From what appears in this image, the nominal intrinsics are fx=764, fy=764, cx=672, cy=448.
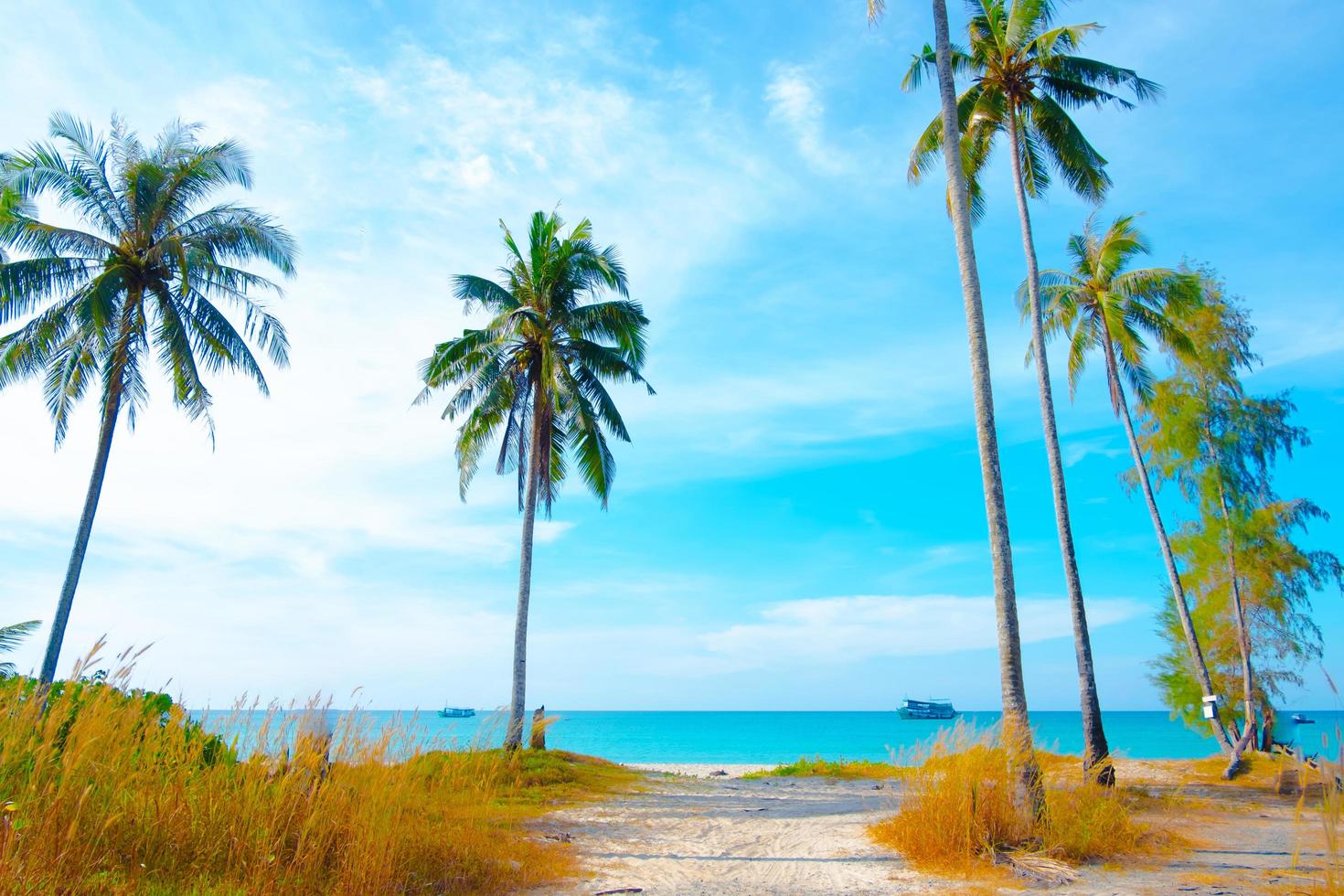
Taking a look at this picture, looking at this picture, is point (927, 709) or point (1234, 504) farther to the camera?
point (927, 709)

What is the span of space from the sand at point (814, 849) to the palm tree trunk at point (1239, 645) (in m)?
1.81

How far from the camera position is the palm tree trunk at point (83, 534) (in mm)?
12820

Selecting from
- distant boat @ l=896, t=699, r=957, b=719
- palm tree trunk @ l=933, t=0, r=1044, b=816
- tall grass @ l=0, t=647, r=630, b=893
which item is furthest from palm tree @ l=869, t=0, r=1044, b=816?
distant boat @ l=896, t=699, r=957, b=719

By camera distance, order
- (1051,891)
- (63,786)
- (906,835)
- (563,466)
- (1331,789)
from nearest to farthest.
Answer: (1331,789), (63,786), (1051,891), (906,835), (563,466)

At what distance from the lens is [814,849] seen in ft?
26.6

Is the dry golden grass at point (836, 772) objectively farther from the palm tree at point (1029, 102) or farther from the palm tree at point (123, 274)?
the palm tree at point (123, 274)

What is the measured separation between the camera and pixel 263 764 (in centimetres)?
535

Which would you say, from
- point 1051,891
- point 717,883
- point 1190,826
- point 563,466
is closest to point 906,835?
point 1051,891

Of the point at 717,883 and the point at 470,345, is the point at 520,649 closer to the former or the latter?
the point at 470,345

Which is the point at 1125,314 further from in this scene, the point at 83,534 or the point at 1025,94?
the point at 83,534

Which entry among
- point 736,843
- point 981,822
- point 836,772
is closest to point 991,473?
point 981,822

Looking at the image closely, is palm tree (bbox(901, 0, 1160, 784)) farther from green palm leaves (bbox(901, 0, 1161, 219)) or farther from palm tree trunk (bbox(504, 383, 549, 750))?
palm tree trunk (bbox(504, 383, 549, 750))

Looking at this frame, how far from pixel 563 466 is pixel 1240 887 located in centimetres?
1478

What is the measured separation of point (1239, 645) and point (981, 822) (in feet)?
43.0
